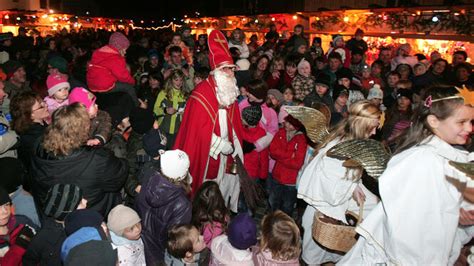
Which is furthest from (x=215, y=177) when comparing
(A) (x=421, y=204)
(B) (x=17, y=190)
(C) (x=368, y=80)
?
(C) (x=368, y=80)

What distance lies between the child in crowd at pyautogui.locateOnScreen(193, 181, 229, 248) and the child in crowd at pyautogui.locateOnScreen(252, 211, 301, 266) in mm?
611

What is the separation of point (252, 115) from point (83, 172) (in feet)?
8.64

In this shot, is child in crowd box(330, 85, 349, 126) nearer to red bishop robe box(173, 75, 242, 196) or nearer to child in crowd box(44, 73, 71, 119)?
red bishop robe box(173, 75, 242, 196)

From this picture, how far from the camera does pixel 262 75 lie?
889 centimetres

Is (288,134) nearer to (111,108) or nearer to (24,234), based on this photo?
(111,108)

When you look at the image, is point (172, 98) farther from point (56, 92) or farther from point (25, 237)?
point (25, 237)

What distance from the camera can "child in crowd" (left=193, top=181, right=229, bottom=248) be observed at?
13.4 ft

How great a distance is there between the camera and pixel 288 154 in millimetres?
5422

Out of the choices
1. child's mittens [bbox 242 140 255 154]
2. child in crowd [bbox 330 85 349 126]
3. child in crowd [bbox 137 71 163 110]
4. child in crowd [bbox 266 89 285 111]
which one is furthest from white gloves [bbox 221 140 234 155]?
child in crowd [bbox 137 71 163 110]

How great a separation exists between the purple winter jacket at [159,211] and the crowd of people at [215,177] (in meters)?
0.01

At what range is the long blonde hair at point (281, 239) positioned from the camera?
3.52m

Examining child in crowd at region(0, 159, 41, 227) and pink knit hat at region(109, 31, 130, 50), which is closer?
child in crowd at region(0, 159, 41, 227)

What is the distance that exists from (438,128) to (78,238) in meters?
2.59

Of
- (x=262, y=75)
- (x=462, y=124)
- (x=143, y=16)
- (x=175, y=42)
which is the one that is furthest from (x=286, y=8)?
(x=143, y=16)
